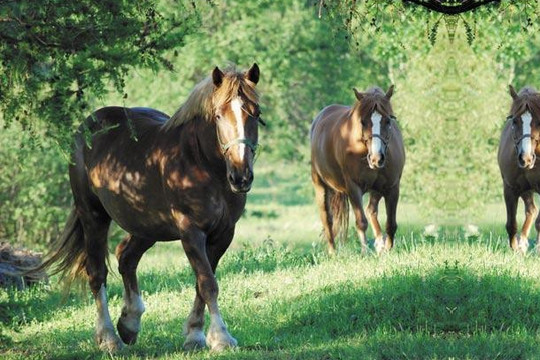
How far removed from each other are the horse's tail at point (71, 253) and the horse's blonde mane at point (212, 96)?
6.30ft

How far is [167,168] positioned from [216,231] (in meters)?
0.73

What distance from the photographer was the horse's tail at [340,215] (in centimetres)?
1529

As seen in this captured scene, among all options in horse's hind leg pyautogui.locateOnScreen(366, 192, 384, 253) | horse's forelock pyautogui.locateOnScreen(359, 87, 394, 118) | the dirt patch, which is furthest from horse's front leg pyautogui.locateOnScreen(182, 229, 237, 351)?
horse's hind leg pyautogui.locateOnScreen(366, 192, 384, 253)

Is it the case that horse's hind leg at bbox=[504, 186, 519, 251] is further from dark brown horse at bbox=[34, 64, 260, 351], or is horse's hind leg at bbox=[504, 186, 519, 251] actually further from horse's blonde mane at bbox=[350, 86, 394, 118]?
dark brown horse at bbox=[34, 64, 260, 351]

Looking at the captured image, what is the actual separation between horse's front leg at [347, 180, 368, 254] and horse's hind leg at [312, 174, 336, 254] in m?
1.19

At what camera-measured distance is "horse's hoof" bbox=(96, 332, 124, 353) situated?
931 cm

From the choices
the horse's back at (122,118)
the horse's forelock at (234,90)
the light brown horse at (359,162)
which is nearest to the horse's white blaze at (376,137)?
the light brown horse at (359,162)

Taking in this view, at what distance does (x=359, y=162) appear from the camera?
1407 centimetres

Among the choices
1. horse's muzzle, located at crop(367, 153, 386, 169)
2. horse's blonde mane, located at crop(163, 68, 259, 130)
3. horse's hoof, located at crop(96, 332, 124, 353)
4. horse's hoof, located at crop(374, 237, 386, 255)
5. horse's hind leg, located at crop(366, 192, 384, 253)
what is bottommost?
horse's hoof, located at crop(374, 237, 386, 255)

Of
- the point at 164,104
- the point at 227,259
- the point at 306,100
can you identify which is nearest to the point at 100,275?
the point at 227,259

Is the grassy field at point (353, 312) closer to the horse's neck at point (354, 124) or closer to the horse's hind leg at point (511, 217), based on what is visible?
the horse's hind leg at point (511, 217)

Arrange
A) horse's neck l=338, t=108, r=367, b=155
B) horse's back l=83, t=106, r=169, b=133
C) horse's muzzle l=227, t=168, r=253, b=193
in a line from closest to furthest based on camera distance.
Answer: horse's muzzle l=227, t=168, r=253, b=193 < horse's back l=83, t=106, r=169, b=133 < horse's neck l=338, t=108, r=367, b=155

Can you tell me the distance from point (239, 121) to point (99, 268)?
2786mm

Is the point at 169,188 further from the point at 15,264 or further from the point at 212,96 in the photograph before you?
the point at 15,264
